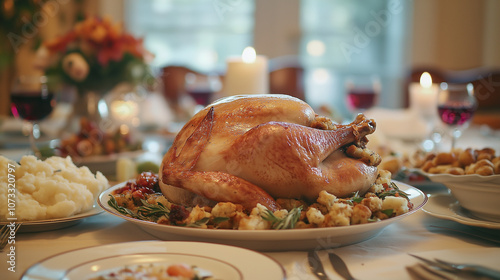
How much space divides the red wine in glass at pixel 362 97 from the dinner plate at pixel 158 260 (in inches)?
70.9

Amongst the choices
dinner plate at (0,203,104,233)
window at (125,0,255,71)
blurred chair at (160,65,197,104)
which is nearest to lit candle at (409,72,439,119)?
dinner plate at (0,203,104,233)

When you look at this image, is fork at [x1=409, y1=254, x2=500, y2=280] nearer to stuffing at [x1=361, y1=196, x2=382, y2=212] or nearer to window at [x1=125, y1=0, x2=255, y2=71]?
stuffing at [x1=361, y1=196, x2=382, y2=212]

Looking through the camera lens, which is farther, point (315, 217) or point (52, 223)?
point (52, 223)

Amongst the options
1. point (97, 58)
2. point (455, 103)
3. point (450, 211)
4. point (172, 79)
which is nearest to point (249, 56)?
point (97, 58)

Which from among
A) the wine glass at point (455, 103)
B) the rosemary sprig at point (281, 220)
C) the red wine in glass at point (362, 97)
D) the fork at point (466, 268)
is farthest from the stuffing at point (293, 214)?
the red wine in glass at point (362, 97)

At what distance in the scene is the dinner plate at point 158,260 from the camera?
2.46 ft

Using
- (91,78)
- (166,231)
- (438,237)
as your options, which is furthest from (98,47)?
(438,237)

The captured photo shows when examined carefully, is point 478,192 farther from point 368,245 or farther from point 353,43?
point 353,43

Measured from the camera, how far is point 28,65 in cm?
560

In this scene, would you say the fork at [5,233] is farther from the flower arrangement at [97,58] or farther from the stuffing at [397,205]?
the flower arrangement at [97,58]

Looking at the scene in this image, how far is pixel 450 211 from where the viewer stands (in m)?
1.18

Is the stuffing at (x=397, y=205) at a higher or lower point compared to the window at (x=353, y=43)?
lower

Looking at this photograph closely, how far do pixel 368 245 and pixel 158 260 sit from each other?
16.5 inches

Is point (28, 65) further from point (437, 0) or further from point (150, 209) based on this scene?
point (150, 209)
